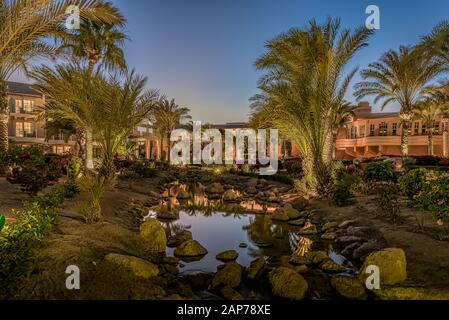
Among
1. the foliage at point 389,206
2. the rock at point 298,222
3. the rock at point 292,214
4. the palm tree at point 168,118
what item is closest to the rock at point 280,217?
the rock at point 292,214

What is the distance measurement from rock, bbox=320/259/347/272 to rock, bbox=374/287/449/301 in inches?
44.7

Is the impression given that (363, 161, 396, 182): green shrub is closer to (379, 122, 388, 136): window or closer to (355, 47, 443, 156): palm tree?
(355, 47, 443, 156): palm tree

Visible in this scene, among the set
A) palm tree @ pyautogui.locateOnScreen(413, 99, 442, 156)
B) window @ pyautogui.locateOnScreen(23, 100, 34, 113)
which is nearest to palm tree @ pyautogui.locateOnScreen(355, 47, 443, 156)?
palm tree @ pyautogui.locateOnScreen(413, 99, 442, 156)

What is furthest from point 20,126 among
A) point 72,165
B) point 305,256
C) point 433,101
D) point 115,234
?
point 433,101

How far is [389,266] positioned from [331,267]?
3.72 feet

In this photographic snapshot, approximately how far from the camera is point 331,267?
614cm

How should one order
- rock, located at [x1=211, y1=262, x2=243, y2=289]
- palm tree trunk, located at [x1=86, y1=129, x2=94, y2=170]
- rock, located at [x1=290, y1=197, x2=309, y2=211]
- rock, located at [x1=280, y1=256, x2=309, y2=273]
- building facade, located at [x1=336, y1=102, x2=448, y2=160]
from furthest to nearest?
building facade, located at [x1=336, y1=102, x2=448, y2=160]
palm tree trunk, located at [x1=86, y1=129, x2=94, y2=170]
rock, located at [x1=290, y1=197, x2=309, y2=211]
rock, located at [x1=280, y1=256, x2=309, y2=273]
rock, located at [x1=211, y1=262, x2=243, y2=289]

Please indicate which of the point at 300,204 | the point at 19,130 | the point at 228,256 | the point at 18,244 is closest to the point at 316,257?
the point at 228,256

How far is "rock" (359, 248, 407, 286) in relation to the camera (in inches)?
205

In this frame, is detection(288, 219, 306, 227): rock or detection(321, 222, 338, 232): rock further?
detection(288, 219, 306, 227): rock

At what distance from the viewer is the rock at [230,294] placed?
485 cm

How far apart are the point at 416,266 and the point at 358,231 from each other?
2393 millimetres

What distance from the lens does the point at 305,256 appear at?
670cm

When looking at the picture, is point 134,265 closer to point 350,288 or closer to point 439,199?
point 350,288
